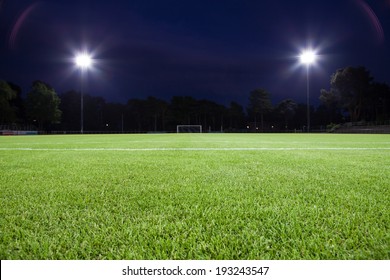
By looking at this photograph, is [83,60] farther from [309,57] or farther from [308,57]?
[309,57]

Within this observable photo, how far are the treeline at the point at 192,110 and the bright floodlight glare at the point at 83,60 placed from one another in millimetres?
19825

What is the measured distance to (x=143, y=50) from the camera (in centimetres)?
10369

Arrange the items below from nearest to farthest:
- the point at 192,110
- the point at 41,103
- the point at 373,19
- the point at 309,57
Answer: the point at 309,57 → the point at 41,103 → the point at 373,19 → the point at 192,110

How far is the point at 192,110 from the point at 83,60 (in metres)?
46.2

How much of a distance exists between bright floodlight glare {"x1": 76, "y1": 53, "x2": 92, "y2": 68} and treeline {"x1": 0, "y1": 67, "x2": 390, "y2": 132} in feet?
65.0

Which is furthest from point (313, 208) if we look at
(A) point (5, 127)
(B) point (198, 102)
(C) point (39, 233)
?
(B) point (198, 102)

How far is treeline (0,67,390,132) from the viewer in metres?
54.9

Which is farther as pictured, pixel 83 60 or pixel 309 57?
pixel 83 60

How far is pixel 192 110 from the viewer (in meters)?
83.8

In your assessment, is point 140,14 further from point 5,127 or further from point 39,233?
point 39,233

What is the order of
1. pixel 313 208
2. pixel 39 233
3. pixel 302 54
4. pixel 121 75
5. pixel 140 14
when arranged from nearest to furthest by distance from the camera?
pixel 39 233 < pixel 313 208 < pixel 302 54 < pixel 140 14 < pixel 121 75

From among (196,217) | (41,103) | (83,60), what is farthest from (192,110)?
(196,217)

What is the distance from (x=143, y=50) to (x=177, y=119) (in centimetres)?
3936
